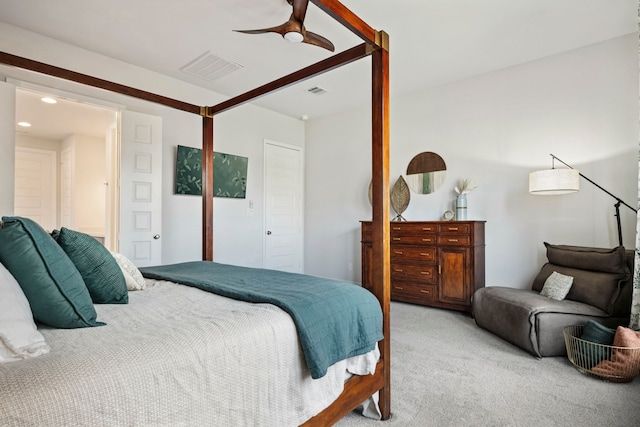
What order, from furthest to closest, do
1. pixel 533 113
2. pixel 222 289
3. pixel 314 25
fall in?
Result: pixel 533 113 → pixel 314 25 → pixel 222 289

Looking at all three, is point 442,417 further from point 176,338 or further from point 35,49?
point 35,49

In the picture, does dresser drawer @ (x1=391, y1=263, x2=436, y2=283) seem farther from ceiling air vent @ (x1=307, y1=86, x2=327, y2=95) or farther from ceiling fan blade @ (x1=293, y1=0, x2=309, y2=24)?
ceiling fan blade @ (x1=293, y1=0, x2=309, y2=24)

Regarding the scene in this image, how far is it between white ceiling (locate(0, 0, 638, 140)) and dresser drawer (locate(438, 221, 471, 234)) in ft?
5.88

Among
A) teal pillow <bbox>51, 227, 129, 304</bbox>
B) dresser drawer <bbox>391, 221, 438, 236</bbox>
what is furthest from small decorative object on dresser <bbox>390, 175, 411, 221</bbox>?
teal pillow <bbox>51, 227, 129, 304</bbox>

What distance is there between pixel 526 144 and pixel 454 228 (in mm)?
1216

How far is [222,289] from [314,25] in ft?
8.02

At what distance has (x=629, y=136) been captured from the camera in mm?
3184

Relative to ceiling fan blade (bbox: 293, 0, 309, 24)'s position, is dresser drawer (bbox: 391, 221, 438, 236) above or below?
below

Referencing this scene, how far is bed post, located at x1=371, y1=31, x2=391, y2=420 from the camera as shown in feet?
5.83

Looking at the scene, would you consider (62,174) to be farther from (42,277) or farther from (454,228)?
(454,228)

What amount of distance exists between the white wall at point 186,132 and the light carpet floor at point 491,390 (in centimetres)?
266

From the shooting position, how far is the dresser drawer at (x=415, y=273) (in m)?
3.95

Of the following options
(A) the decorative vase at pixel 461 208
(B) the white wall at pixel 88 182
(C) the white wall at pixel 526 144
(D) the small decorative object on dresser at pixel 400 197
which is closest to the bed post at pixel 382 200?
(A) the decorative vase at pixel 461 208

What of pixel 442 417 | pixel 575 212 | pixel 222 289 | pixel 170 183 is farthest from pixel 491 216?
pixel 170 183
